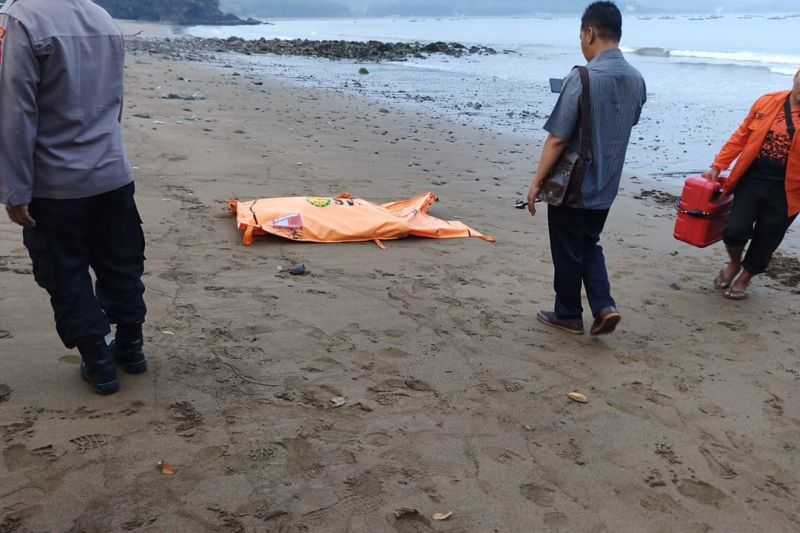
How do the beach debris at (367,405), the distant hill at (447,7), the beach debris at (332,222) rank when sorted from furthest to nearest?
the distant hill at (447,7), the beach debris at (332,222), the beach debris at (367,405)

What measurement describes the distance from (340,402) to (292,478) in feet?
1.95

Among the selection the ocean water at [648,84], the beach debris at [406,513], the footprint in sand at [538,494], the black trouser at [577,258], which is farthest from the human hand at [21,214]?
the ocean water at [648,84]

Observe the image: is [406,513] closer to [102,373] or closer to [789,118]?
[102,373]

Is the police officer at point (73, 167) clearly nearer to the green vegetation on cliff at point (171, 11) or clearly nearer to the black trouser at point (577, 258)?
the black trouser at point (577, 258)

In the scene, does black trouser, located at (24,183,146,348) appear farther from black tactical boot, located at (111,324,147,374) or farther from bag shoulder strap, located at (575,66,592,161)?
bag shoulder strap, located at (575,66,592,161)

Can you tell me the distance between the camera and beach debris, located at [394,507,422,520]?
232cm

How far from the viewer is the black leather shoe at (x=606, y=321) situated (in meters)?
3.72

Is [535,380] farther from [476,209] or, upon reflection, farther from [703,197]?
[476,209]

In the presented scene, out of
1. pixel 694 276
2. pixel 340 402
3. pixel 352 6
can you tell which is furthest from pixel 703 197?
pixel 352 6

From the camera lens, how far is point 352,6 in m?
172

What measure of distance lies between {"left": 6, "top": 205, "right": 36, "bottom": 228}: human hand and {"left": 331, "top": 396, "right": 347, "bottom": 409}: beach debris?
55.7 inches

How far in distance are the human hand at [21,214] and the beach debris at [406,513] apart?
1.74 meters

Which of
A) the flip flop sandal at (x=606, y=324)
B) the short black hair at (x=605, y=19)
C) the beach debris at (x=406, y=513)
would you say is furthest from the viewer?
the flip flop sandal at (x=606, y=324)

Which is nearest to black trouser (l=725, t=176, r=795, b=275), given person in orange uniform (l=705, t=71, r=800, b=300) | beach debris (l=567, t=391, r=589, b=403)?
person in orange uniform (l=705, t=71, r=800, b=300)
